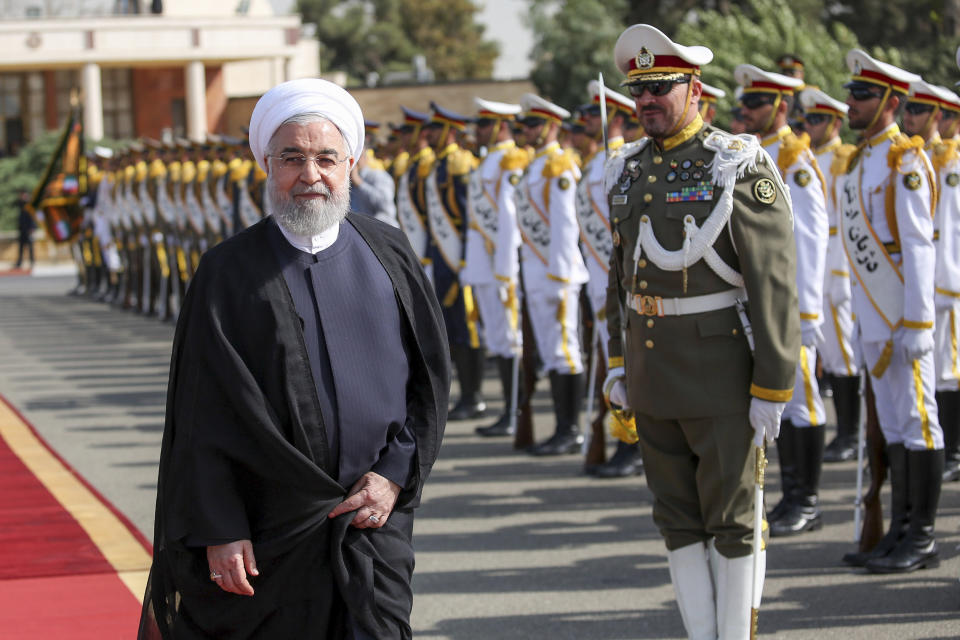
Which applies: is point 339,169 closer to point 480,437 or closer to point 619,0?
point 480,437

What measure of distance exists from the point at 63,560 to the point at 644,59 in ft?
12.2

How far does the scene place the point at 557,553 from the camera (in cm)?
680

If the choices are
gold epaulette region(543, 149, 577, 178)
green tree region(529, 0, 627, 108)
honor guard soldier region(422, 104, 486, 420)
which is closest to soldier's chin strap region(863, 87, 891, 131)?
gold epaulette region(543, 149, 577, 178)

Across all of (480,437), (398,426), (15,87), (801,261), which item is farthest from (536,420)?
(15,87)

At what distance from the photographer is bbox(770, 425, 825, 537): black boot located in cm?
686

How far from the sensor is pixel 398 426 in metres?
3.69

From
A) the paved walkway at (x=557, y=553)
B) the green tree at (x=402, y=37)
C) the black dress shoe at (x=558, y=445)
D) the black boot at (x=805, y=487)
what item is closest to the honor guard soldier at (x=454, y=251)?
the paved walkway at (x=557, y=553)

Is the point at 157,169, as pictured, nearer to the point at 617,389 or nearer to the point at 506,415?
the point at 506,415

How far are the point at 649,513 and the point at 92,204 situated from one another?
18748 millimetres

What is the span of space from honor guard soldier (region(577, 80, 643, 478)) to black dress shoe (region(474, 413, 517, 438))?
1232 millimetres

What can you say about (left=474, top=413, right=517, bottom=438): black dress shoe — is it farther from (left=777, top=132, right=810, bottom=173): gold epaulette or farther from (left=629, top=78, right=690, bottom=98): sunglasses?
(left=629, top=78, right=690, bottom=98): sunglasses

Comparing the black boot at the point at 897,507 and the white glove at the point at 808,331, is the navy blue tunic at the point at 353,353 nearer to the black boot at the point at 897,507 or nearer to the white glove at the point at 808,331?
the black boot at the point at 897,507

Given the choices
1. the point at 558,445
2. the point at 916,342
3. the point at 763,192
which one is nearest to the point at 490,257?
the point at 558,445

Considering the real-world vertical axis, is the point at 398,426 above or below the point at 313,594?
above
